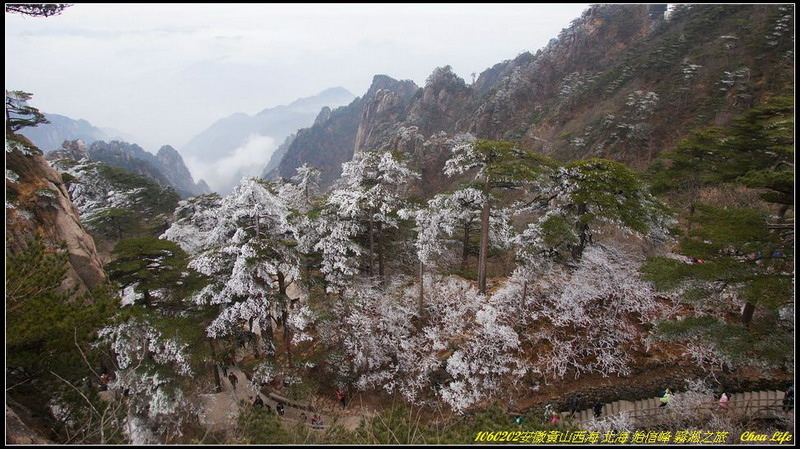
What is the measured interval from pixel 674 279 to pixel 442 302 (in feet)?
30.7

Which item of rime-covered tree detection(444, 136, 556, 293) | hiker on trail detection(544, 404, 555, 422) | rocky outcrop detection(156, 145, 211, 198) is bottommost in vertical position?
rocky outcrop detection(156, 145, 211, 198)

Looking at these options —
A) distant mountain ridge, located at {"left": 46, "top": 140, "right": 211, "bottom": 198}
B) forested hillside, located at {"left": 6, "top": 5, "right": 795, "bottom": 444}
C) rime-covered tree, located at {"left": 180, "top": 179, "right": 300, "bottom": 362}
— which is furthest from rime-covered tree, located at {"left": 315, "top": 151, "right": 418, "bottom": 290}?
distant mountain ridge, located at {"left": 46, "top": 140, "right": 211, "bottom": 198}

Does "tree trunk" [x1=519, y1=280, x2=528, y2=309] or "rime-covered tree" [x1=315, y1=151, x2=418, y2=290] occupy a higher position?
"rime-covered tree" [x1=315, y1=151, x2=418, y2=290]

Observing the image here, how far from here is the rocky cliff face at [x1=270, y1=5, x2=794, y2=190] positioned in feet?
111

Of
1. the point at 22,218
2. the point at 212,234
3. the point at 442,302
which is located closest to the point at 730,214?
the point at 442,302

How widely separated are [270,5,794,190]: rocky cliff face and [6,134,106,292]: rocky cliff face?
16.0 metres

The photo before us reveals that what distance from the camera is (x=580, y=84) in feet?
194

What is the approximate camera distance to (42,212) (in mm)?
14086

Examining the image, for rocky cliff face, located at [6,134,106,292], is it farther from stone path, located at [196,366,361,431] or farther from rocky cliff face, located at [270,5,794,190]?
rocky cliff face, located at [270,5,794,190]

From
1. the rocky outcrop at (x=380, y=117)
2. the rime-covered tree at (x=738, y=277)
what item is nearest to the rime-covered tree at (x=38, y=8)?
the rime-covered tree at (x=738, y=277)

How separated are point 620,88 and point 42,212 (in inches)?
2495

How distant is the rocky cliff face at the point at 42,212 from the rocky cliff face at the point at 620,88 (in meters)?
16.0

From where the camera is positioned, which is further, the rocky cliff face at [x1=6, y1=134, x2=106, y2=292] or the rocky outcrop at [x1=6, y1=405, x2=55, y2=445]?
the rocky cliff face at [x1=6, y1=134, x2=106, y2=292]

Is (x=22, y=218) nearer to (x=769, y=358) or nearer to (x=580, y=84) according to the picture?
(x=769, y=358)
